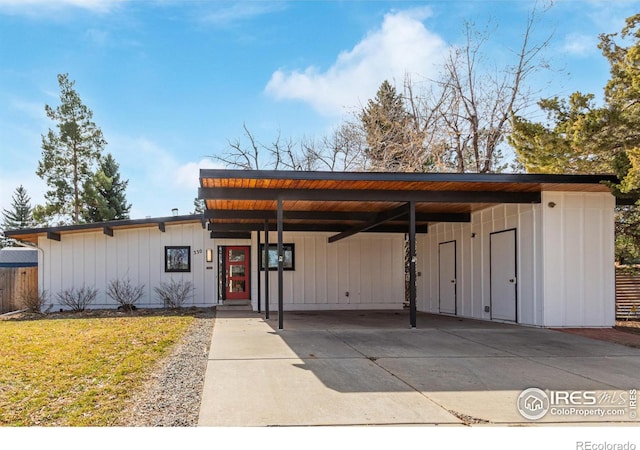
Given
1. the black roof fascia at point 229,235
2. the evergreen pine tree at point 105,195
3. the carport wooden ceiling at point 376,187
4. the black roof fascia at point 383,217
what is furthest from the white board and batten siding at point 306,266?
the evergreen pine tree at point 105,195

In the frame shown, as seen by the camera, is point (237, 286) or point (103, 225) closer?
point (103, 225)

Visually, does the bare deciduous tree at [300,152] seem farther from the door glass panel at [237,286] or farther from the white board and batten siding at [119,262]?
the white board and batten siding at [119,262]

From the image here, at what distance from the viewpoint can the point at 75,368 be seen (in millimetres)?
6293

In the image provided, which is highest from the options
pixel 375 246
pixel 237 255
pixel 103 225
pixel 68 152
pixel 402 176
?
pixel 68 152

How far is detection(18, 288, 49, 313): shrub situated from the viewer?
1526 cm

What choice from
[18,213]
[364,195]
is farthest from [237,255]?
[18,213]

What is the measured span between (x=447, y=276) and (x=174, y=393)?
10.7 meters

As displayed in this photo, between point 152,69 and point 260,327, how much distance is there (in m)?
8.52

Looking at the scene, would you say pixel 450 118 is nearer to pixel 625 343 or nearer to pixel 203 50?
pixel 203 50

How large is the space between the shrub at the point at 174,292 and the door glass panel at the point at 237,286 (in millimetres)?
1254

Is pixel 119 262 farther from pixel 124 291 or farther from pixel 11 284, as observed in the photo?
pixel 11 284

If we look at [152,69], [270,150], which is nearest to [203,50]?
[152,69]

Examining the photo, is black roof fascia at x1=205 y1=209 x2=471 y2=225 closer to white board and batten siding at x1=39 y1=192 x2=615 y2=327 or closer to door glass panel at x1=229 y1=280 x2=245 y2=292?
white board and batten siding at x1=39 y1=192 x2=615 y2=327

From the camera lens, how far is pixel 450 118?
21.4 m
